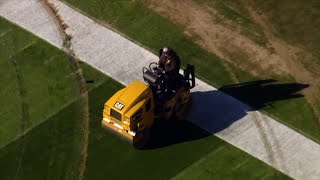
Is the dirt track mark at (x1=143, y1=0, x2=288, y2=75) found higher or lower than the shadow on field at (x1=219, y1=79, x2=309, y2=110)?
higher

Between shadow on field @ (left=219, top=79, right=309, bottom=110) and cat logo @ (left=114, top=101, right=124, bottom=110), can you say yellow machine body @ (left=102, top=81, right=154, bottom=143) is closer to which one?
cat logo @ (left=114, top=101, right=124, bottom=110)

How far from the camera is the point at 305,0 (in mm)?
32594

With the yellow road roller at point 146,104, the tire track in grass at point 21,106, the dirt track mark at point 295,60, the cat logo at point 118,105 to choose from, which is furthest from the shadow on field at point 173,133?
the tire track in grass at point 21,106

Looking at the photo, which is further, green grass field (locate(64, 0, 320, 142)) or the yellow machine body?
green grass field (locate(64, 0, 320, 142))

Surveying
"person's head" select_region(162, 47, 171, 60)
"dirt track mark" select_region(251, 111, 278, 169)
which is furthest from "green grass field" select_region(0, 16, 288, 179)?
"person's head" select_region(162, 47, 171, 60)

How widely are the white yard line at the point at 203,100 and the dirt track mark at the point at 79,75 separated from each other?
0.26 metres

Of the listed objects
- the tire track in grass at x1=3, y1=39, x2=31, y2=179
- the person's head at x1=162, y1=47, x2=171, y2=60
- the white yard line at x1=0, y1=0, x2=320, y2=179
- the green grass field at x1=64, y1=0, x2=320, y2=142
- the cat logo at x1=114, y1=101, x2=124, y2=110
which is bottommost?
the tire track in grass at x1=3, y1=39, x2=31, y2=179

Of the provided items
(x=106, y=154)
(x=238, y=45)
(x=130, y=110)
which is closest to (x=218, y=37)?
(x=238, y=45)

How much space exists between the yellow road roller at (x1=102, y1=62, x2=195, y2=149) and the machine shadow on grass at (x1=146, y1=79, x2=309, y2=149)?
1.69 feet

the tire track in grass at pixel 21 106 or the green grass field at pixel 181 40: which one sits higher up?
the green grass field at pixel 181 40

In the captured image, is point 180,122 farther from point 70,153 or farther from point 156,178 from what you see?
point 70,153

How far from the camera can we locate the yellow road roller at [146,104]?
25.4 m

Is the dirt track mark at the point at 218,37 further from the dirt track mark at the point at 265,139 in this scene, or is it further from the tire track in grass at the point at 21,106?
the tire track in grass at the point at 21,106

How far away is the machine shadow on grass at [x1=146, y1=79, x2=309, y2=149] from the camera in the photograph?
27281 mm
